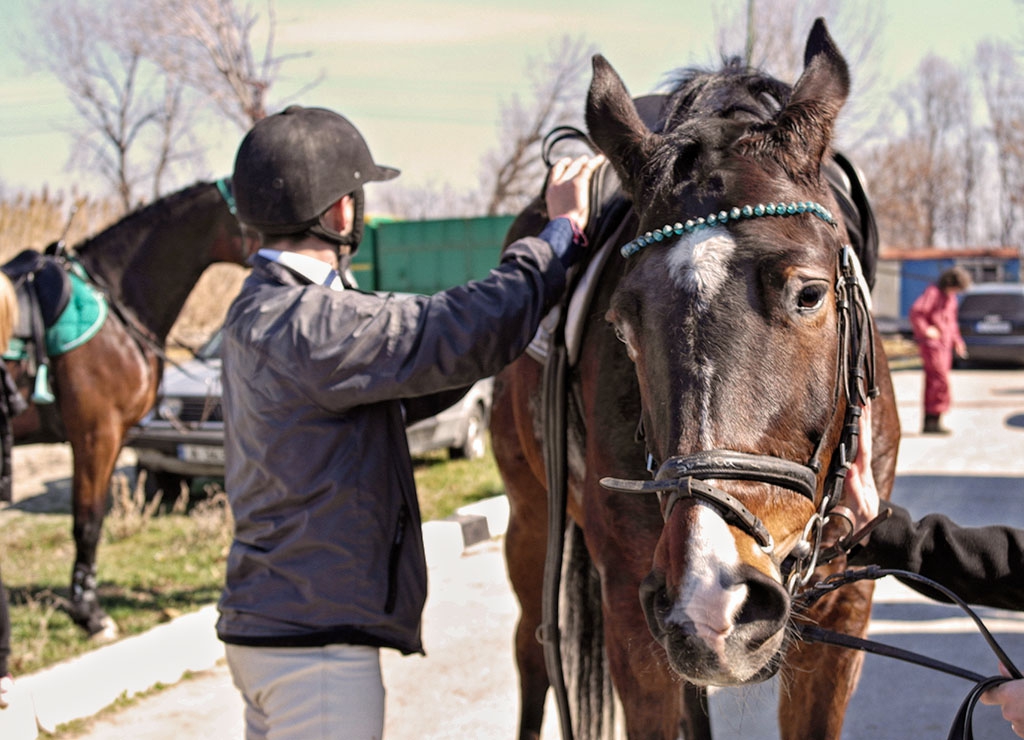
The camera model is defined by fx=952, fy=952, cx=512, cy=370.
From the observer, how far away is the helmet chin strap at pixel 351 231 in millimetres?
2434

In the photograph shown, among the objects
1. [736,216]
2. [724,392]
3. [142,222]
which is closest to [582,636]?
[724,392]

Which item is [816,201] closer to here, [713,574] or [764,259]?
[764,259]

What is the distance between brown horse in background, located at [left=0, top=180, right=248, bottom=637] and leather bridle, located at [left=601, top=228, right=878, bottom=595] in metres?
4.21

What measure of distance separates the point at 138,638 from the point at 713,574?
385cm

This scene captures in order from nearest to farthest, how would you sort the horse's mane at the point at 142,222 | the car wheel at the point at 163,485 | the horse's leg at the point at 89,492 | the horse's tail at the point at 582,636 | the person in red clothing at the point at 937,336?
the horse's tail at the point at 582,636 → the horse's leg at the point at 89,492 → the horse's mane at the point at 142,222 → the car wheel at the point at 163,485 → the person in red clothing at the point at 937,336

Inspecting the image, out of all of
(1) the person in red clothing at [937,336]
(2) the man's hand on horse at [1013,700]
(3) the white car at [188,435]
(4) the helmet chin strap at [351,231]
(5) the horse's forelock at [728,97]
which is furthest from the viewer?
(1) the person in red clothing at [937,336]

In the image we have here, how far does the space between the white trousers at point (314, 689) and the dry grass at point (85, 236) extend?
36.0 ft

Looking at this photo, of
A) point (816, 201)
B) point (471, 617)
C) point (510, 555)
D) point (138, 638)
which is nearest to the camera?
point (816, 201)

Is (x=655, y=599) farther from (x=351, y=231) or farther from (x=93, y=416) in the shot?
(x=93, y=416)

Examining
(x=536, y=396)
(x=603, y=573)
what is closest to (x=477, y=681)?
(x=536, y=396)

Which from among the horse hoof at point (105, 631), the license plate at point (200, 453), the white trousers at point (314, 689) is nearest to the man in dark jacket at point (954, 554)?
the white trousers at point (314, 689)

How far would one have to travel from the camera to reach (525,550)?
151 inches

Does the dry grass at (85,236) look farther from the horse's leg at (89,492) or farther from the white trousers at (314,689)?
the white trousers at (314,689)

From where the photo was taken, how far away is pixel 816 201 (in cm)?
208
